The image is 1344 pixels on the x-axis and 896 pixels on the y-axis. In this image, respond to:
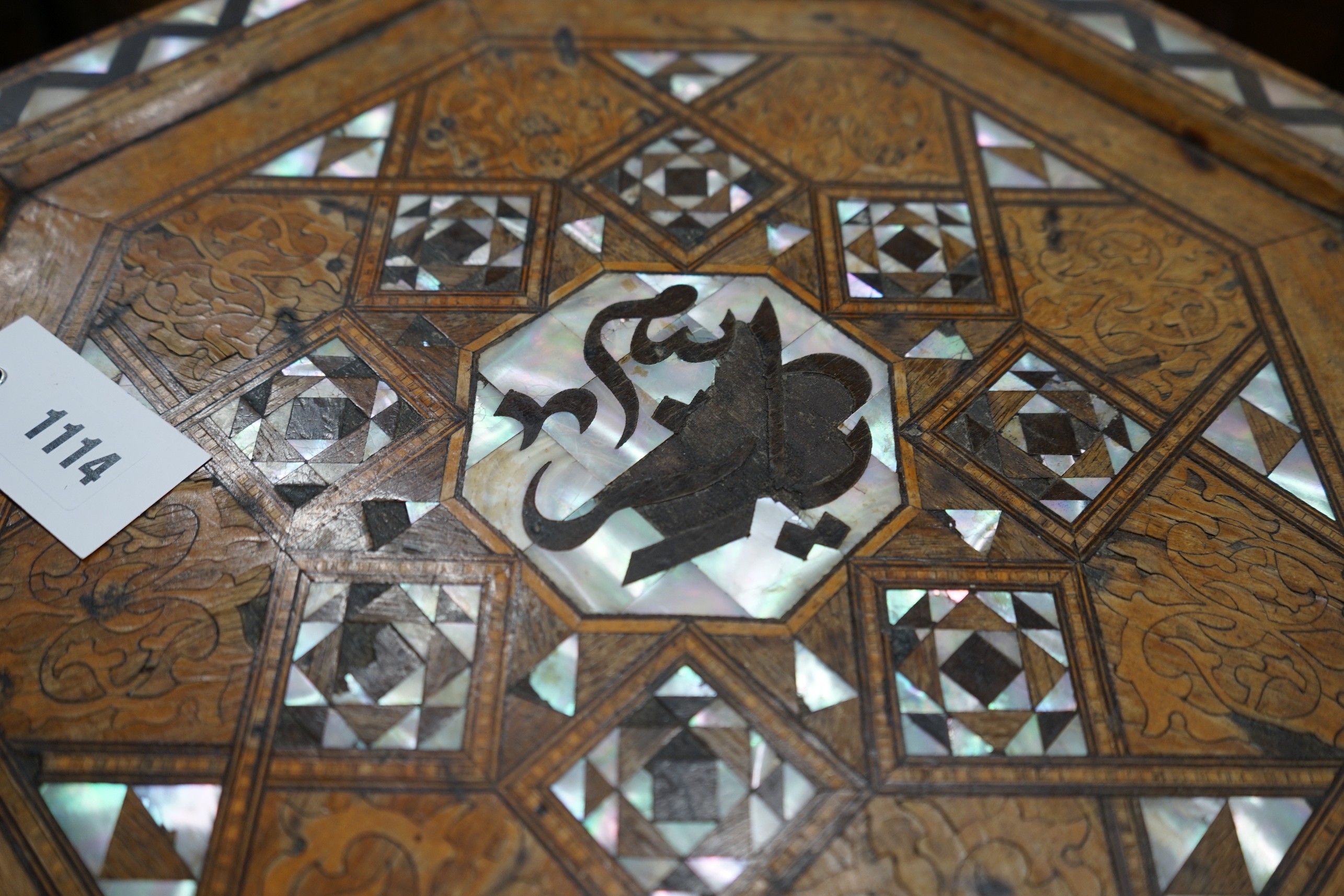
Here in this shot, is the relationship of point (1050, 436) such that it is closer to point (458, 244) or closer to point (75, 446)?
point (458, 244)

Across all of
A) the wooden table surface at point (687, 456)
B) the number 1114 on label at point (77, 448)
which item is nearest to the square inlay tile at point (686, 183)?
the wooden table surface at point (687, 456)

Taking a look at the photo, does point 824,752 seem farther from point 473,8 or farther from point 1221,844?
point 473,8

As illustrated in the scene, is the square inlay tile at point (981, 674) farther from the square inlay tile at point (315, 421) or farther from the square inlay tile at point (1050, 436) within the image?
the square inlay tile at point (315, 421)

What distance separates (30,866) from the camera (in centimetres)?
86

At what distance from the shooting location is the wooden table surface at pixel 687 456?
887mm

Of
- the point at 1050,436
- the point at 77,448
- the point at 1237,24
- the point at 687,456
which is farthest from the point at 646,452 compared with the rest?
the point at 1237,24

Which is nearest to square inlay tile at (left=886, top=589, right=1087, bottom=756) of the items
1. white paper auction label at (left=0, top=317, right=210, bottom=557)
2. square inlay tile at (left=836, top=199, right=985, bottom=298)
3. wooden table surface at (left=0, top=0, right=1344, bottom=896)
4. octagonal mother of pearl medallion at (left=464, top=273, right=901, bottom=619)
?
wooden table surface at (left=0, top=0, right=1344, bottom=896)

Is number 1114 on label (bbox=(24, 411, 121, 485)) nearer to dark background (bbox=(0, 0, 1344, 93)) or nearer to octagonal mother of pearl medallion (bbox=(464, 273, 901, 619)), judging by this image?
octagonal mother of pearl medallion (bbox=(464, 273, 901, 619))

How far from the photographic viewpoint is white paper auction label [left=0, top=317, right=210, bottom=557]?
3.38 feet

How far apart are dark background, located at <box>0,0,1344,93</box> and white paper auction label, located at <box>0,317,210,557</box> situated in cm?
136

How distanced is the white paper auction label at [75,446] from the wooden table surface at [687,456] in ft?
0.08

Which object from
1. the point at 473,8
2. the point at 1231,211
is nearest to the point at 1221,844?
the point at 1231,211

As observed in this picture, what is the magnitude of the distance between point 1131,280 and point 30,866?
4.56 feet

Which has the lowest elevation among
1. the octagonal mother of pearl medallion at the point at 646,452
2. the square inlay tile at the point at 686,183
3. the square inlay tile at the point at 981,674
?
the square inlay tile at the point at 981,674
